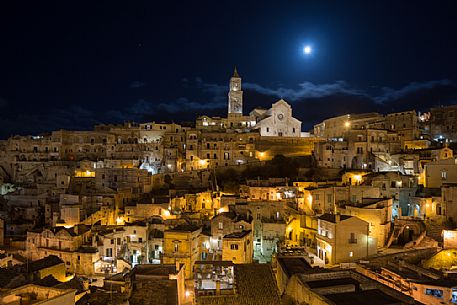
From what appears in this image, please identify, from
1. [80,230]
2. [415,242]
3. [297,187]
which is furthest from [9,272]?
[415,242]

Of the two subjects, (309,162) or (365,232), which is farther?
(309,162)

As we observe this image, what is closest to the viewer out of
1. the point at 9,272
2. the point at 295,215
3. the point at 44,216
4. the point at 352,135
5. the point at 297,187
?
the point at 9,272

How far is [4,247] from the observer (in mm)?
32844

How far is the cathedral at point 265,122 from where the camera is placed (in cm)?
5588

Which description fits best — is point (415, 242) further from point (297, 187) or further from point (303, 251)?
point (297, 187)

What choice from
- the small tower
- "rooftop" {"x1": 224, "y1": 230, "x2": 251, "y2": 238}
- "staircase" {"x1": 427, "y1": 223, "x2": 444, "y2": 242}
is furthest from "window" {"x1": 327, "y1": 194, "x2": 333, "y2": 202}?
the small tower

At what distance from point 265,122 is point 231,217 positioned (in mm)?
28060

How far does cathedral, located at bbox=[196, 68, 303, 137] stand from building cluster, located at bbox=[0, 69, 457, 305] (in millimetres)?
309

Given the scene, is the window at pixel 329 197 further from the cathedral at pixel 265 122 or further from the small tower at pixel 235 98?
the small tower at pixel 235 98

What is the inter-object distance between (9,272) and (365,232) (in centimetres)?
2235

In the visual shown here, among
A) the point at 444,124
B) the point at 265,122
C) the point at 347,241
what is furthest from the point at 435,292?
the point at 265,122

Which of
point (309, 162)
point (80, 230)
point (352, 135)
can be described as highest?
point (352, 135)

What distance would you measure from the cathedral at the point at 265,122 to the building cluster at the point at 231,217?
1.01ft

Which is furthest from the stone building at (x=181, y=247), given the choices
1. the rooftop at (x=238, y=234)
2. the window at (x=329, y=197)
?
the window at (x=329, y=197)
